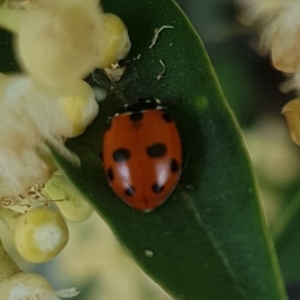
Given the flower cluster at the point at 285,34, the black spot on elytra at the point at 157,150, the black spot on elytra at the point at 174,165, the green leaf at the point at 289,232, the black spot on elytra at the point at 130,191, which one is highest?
the flower cluster at the point at 285,34

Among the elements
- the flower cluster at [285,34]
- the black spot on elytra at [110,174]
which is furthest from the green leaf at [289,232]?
the black spot on elytra at [110,174]

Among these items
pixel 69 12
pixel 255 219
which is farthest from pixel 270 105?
pixel 69 12

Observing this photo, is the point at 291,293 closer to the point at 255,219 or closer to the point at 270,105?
the point at 270,105

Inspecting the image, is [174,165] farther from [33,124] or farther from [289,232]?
[289,232]

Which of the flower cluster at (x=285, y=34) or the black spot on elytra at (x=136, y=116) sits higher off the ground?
the flower cluster at (x=285, y=34)

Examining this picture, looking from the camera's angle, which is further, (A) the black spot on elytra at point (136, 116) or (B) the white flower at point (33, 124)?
(A) the black spot on elytra at point (136, 116)

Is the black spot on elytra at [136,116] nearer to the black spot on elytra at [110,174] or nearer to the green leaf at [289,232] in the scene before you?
the black spot on elytra at [110,174]

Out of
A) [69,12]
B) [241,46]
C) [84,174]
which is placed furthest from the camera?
[241,46]

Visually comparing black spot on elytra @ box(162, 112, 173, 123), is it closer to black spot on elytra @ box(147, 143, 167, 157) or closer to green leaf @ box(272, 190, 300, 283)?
black spot on elytra @ box(147, 143, 167, 157)
